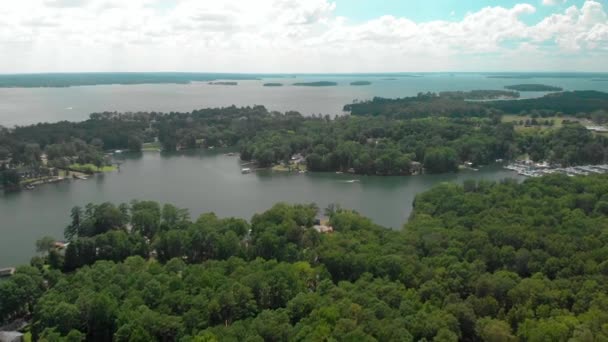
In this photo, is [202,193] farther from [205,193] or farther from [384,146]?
[384,146]

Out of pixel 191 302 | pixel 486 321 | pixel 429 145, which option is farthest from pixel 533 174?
pixel 191 302

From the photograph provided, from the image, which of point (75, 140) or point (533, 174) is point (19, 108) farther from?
point (533, 174)

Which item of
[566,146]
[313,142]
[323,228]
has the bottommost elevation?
[323,228]

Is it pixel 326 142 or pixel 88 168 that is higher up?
pixel 326 142

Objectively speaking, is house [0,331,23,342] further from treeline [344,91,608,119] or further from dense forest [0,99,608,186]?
treeline [344,91,608,119]

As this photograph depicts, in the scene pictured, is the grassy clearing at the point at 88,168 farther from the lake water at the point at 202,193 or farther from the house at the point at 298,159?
the house at the point at 298,159

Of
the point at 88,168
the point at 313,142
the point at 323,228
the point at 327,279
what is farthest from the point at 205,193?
the point at 327,279
